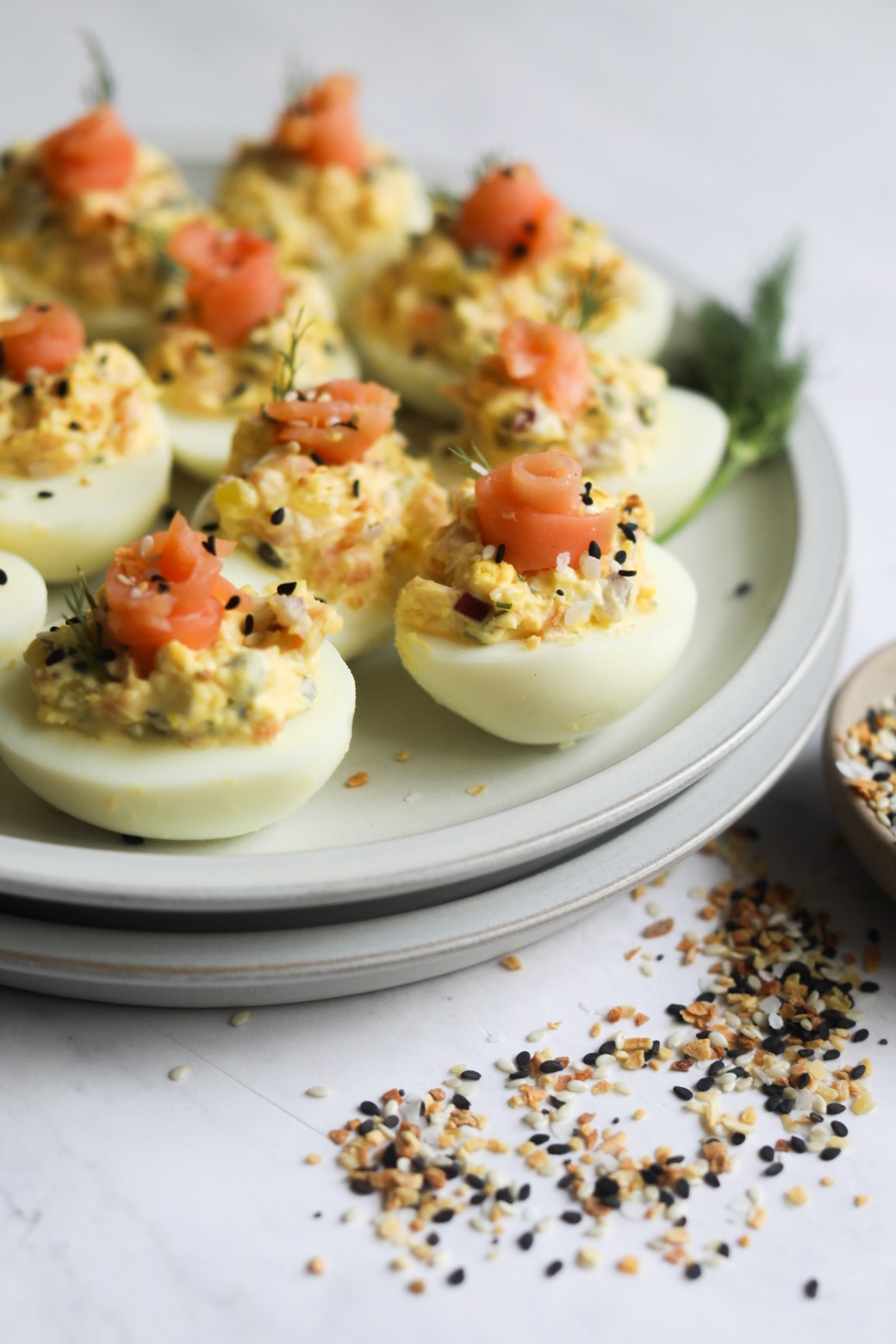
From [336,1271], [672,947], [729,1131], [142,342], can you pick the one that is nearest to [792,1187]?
[729,1131]

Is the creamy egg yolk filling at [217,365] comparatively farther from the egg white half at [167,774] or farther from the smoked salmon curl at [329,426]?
the egg white half at [167,774]

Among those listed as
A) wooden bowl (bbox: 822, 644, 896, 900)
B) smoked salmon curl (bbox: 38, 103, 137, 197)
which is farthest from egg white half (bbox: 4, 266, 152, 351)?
wooden bowl (bbox: 822, 644, 896, 900)

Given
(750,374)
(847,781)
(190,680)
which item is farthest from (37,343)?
(847,781)

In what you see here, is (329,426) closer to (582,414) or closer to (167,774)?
(582,414)

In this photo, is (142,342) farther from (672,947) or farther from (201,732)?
(672,947)

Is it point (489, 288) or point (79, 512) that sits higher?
point (489, 288)

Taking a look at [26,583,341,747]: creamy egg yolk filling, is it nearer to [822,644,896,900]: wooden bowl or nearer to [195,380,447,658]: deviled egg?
[195,380,447,658]: deviled egg
